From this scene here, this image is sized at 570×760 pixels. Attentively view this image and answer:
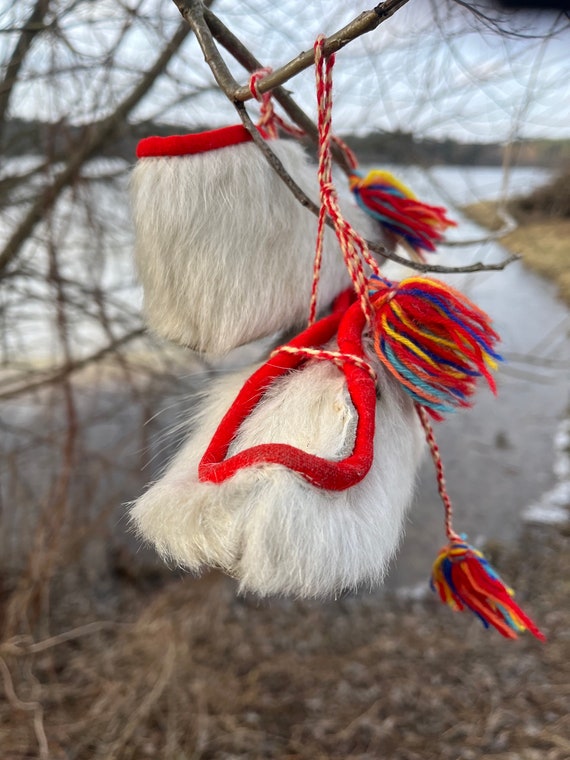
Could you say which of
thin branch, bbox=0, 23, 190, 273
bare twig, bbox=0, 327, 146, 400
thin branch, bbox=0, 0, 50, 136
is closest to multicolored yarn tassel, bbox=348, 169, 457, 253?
thin branch, bbox=0, 0, 50, 136

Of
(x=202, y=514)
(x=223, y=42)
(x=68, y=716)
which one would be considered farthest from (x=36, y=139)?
(x=68, y=716)

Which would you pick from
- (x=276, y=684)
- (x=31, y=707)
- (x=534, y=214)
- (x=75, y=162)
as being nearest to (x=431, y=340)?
Answer: (x=75, y=162)

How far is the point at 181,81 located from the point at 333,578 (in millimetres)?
1097

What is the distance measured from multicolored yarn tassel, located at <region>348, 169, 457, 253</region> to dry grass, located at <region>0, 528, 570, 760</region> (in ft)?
4.32

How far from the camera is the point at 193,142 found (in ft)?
1.34

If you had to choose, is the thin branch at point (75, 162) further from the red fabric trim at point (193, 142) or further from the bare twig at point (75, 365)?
the red fabric trim at point (193, 142)

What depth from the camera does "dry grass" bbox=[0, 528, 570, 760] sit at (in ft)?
4.82

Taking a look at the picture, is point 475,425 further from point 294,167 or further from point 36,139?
point 294,167

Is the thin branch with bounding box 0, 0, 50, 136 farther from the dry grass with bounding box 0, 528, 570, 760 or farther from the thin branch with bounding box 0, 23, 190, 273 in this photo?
the dry grass with bounding box 0, 528, 570, 760

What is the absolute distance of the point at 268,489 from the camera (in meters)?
0.29

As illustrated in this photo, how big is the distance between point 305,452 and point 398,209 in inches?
11.6


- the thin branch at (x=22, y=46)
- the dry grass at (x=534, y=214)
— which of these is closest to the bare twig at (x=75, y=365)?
the thin branch at (x=22, y=46)

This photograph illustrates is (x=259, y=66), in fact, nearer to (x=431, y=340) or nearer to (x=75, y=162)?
(x=431, y=340)

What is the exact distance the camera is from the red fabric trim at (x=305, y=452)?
0.30 meters
